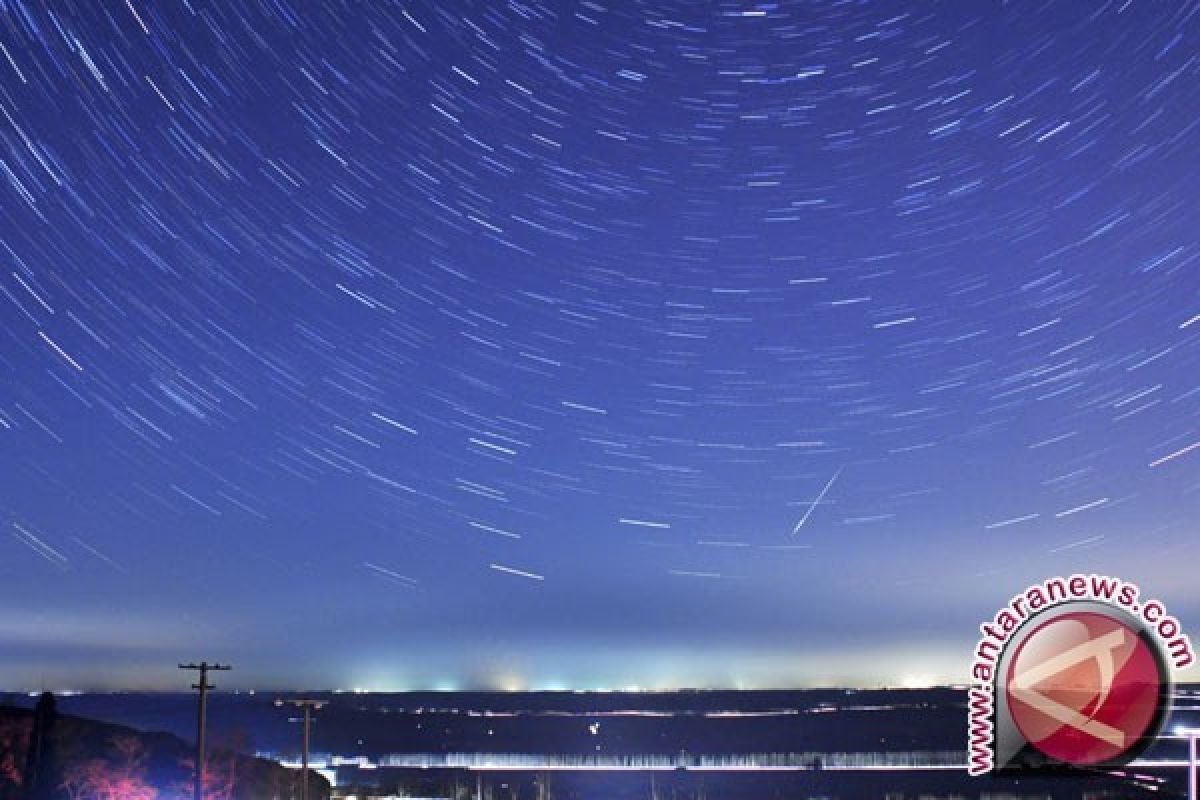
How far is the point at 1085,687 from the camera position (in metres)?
17.7

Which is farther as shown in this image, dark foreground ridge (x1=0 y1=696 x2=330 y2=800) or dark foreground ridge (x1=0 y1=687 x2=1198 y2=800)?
dark foreground ridge (x1=0 y1=687 x2=1198 y2=800)

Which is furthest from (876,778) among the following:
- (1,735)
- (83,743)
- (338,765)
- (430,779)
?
(1,735)

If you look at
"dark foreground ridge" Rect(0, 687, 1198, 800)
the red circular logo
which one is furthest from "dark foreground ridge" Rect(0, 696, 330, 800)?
the red circular logo

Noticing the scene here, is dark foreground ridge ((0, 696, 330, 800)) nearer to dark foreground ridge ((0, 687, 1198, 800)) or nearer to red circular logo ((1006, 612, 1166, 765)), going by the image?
dark foreground ridge ((0, 687, 1198, 800))

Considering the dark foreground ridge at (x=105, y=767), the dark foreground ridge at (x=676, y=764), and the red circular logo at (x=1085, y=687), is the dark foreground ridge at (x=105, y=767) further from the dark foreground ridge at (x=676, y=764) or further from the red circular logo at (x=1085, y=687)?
the red circular logo at (x=1085, y=687)

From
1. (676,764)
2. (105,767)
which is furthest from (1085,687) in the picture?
(676,764)

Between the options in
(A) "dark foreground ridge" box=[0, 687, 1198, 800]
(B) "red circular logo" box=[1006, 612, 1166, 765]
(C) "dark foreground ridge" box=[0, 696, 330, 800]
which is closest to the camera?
(B) "red circular logo" box=[1006, 612, 1166, 765]

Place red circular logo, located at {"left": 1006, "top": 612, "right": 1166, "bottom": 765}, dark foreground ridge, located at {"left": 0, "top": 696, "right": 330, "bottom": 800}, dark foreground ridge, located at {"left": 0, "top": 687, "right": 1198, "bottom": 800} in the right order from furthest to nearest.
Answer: dark foreground ridge, located at {"left": 0, "top": 687, "right": 1198, "bottom": 800}, dark foreground ridge, located at {"left": 0, "top": 696, "right": 330, "bottom": 800}, red circular logo, located at {"left": 1006, "top": 612, "right": 1166, "bottom": 765}

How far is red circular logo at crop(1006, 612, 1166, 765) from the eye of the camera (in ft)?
57.9

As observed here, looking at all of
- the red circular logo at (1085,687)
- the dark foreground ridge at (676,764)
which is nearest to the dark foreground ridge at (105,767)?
the dark foreground ridge at (676,764)

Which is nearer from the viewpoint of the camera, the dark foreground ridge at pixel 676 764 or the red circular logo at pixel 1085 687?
the red circular logo at pixel 1085 687

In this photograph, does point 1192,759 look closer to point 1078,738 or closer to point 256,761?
point 1078,738

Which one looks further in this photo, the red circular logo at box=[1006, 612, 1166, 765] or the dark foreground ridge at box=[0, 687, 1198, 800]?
the dark foreground ridge at box=[0, 687, 1198, 800]

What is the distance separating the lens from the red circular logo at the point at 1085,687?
1766 cm
